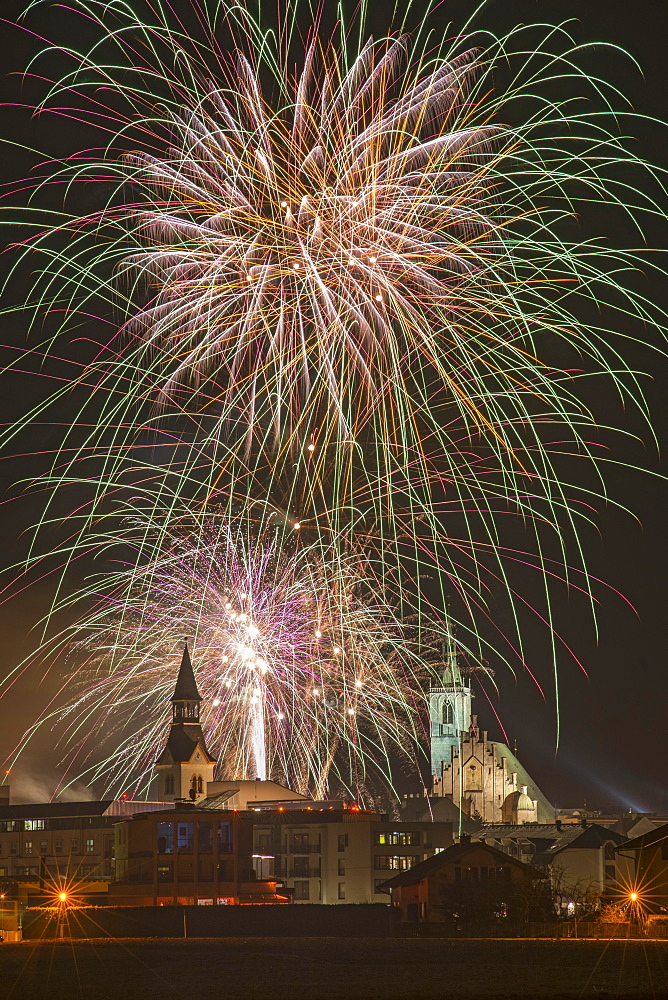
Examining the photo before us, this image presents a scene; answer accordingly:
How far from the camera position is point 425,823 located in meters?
102

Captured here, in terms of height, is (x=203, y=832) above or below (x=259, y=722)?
below

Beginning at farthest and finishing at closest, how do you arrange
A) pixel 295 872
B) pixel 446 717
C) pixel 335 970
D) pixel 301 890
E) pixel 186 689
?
pixel 446 717 < pixel 186 689 < pixel 295 872 < pixel 301 890 < pixel 335 970

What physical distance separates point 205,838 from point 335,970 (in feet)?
146

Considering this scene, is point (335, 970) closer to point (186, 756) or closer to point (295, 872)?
point (295, 872)

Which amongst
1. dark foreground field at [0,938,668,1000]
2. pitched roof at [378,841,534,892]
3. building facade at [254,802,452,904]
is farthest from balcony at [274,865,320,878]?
dark foreground field at [0,938,668,1000]

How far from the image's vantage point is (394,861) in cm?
10006

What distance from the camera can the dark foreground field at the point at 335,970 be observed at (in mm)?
32531

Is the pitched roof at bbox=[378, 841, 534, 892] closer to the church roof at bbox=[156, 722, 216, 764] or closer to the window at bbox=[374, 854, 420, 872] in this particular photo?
the window at bbox=[374, 854, 420, 872]

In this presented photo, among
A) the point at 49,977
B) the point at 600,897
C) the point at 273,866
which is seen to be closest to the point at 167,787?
the point at 273,866

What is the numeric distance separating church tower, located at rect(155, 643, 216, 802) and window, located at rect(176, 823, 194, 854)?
32.1m

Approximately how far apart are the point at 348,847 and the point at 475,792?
71.9 m

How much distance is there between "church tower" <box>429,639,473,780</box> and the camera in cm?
18612

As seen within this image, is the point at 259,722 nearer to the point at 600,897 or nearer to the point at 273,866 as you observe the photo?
the point at 600,897

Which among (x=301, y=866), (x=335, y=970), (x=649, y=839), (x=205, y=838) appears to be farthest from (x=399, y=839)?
(x=335, y=970)
